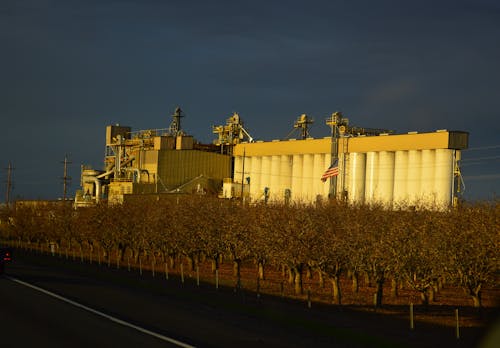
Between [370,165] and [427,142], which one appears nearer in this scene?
[427,142]

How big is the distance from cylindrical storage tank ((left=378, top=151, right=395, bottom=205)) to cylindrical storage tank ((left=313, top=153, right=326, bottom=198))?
8.65 m

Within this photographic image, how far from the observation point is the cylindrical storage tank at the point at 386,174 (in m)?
77.1

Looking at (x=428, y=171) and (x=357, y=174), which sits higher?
(x=428, y=171)

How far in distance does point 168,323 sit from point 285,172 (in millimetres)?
70181

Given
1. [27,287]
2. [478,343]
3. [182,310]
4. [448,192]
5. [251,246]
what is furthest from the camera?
[448,192]

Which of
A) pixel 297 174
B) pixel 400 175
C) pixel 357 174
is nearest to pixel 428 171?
pixel 400 175

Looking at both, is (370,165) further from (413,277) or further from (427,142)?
(413,277)

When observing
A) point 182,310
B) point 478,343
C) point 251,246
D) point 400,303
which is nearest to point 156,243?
point 251,246

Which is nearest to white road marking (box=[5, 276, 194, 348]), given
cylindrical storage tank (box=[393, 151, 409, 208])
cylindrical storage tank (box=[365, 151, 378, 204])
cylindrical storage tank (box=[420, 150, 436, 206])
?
cylindrical storage tank (box=[420, 150, 436, 206])

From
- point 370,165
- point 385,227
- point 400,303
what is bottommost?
point 400,303

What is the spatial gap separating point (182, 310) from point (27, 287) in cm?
1083

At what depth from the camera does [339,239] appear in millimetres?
39688

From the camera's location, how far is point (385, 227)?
40.7 metres

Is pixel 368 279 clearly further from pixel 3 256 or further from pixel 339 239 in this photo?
pixel 3 256
